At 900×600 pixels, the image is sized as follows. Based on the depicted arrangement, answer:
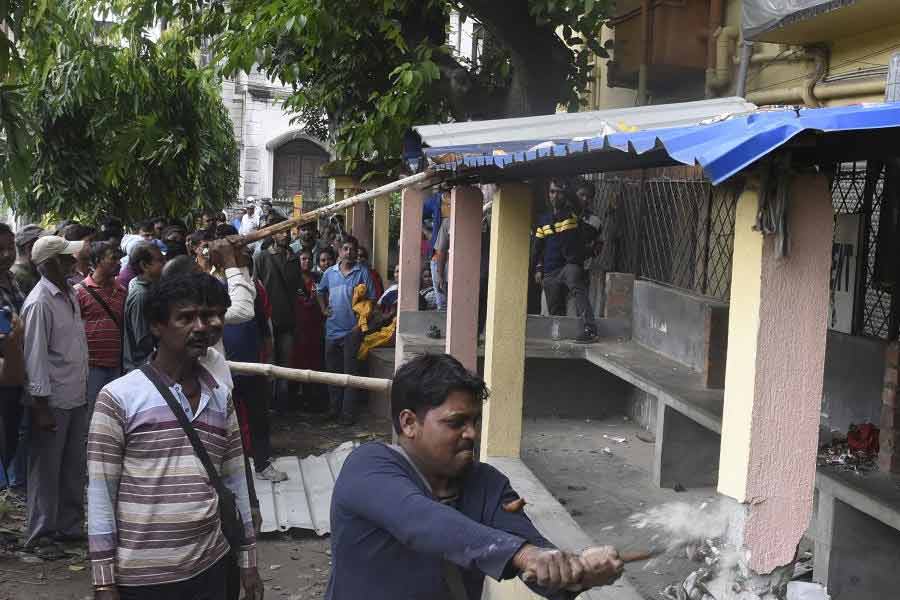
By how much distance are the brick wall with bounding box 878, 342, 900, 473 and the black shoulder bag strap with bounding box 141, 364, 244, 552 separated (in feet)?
11.2

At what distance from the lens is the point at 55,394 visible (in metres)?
6.22

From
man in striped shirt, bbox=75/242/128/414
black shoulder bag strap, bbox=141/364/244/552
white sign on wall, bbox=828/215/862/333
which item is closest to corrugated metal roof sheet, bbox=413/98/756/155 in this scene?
white sign on wall, bbox=828/215/862/333

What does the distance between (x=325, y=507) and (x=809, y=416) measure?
471 centimetres

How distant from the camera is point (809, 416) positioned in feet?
11.5

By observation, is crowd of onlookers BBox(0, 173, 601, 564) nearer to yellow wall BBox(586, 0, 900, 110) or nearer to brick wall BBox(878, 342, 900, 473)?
yellow wall BBox(586, 0, 900, 110)

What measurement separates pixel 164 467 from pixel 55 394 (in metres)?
3.27

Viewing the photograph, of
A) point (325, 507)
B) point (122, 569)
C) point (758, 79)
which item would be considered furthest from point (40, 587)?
point (758, 79)

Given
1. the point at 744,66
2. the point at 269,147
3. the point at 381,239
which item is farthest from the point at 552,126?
the point at 269,147

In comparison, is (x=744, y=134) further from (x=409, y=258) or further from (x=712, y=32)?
(x=712, y=32)

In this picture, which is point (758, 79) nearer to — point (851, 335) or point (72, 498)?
point (851, 335)

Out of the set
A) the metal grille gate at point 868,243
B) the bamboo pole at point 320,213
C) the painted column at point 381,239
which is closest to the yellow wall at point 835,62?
the metal grille gate at point 868,243

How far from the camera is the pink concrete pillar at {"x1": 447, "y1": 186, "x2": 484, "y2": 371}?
691 cm

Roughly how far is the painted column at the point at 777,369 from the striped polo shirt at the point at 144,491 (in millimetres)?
1836

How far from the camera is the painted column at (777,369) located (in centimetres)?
340
